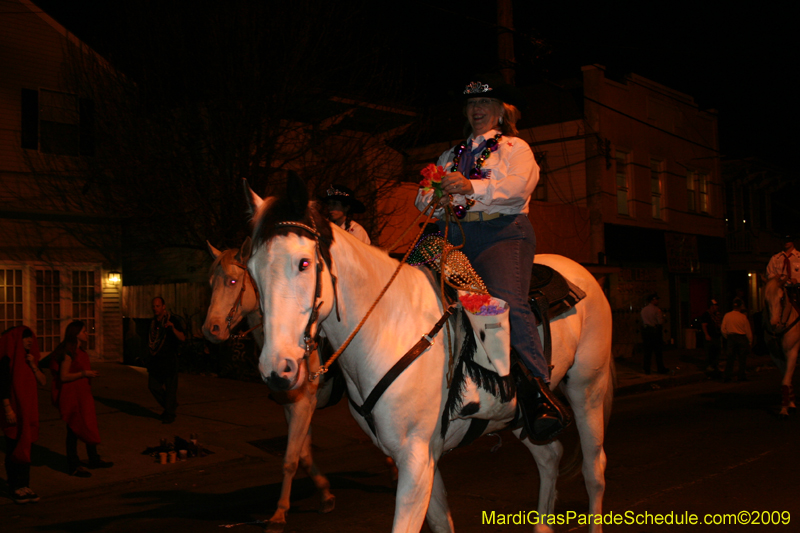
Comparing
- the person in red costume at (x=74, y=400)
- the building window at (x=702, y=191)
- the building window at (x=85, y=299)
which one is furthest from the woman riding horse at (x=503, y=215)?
the building window at (x=702, y=191)

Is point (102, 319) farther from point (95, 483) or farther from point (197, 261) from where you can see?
point (95, 483)

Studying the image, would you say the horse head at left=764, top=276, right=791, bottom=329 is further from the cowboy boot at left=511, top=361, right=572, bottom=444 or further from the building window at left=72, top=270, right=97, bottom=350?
the building window at left=72, top=270, right=97, bottom=350

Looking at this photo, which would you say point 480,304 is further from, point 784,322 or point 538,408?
point 784,322

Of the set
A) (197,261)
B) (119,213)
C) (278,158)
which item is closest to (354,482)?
(278,158)

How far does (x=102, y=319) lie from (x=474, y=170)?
15.9 m

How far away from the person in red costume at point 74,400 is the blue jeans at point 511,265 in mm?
5982

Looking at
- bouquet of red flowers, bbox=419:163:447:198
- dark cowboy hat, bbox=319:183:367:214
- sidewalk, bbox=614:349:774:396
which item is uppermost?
dark cowboy hat, bbox=319:183:367:214

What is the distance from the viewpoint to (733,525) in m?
5.16

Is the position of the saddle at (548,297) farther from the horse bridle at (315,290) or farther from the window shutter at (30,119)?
the window shutter at (30,119)

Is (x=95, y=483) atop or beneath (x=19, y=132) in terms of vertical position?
beneath

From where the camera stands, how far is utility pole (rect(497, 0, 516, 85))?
13344 millimetres

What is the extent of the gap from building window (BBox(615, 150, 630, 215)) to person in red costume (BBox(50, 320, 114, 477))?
19362 mm

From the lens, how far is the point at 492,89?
412 cm

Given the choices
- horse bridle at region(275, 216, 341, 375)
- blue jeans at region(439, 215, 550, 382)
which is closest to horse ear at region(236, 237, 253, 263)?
horse bridle at region(275, 216, 341, 375)
